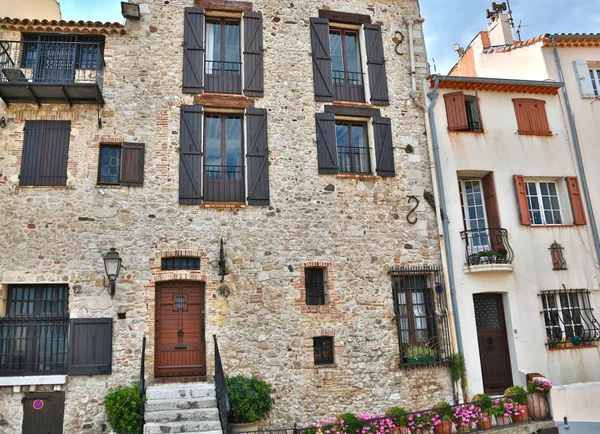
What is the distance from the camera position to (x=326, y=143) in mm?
11562

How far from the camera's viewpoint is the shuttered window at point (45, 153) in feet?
33.8

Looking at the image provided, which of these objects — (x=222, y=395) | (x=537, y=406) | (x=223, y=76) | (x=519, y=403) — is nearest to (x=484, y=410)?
(x=519, y=403)

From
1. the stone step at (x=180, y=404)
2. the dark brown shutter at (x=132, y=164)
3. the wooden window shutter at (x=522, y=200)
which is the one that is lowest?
the stone step at (x=180, y=404)

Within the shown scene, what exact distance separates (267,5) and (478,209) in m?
7.43

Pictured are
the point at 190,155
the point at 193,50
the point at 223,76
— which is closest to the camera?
the point at 190,155

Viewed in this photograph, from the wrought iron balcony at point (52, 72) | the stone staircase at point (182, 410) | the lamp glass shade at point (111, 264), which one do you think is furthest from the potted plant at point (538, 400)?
the wrought iron balcony at point (52, 72)

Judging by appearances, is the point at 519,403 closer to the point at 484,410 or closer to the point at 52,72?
the point at 484,410

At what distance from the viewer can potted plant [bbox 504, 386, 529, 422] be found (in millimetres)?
9695

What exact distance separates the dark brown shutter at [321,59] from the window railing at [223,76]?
1.88 m

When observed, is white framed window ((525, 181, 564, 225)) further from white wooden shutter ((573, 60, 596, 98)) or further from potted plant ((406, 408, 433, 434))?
potted plant ((406, 408, 433, 434))

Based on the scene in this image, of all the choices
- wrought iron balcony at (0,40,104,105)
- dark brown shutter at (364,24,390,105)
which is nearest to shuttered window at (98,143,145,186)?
wrought iron balcony at (0,40,104,105)

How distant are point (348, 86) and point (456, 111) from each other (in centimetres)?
284

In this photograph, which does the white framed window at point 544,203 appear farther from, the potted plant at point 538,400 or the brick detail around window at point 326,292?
the brick detail around window at point 326,292

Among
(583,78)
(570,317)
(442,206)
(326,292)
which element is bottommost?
(570,317)
